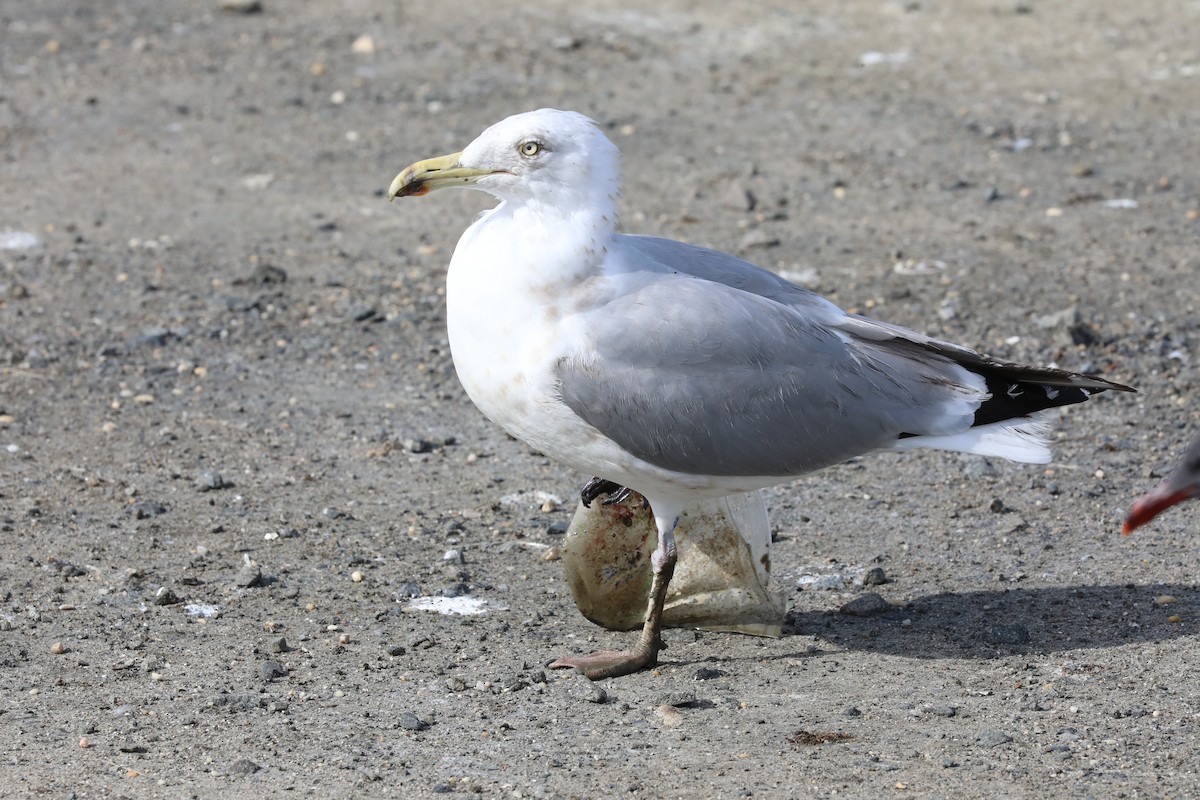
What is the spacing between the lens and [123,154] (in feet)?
32.6

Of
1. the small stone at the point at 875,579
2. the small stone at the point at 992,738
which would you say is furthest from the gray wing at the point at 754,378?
the small stone at the point at 992,738

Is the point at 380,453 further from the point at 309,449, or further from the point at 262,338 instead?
the point at 262,338

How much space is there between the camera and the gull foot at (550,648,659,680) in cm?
467

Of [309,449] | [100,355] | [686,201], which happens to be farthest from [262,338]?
[686,201]

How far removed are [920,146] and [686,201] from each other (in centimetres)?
175

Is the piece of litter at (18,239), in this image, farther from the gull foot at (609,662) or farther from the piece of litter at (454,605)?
the gull foot at (609,662)

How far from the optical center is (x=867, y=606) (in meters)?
5.15

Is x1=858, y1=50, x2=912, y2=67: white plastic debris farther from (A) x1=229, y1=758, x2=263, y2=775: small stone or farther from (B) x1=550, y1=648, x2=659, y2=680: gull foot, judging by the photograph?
(A) x1=229, y1=758, x2=263, y2=775: small stone

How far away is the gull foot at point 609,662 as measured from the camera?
4668 mm

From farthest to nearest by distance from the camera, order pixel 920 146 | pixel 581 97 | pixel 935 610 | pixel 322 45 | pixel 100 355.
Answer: pixel 322 45
pixel 581 97
pixel 920 146
pixel 100 355
pixel 935 610

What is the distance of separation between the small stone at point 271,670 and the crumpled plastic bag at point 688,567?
0.99 meters

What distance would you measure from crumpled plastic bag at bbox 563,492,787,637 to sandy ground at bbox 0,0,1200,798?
90 millimetres

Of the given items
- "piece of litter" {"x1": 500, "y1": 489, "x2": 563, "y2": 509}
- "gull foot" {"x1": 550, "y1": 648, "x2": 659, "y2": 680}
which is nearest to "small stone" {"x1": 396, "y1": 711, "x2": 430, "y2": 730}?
"gull foot" {"x1": 550, "y1": 648, "x2": 659, "y2": 680}

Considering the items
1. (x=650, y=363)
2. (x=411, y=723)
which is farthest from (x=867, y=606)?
(x=411, y=723)
